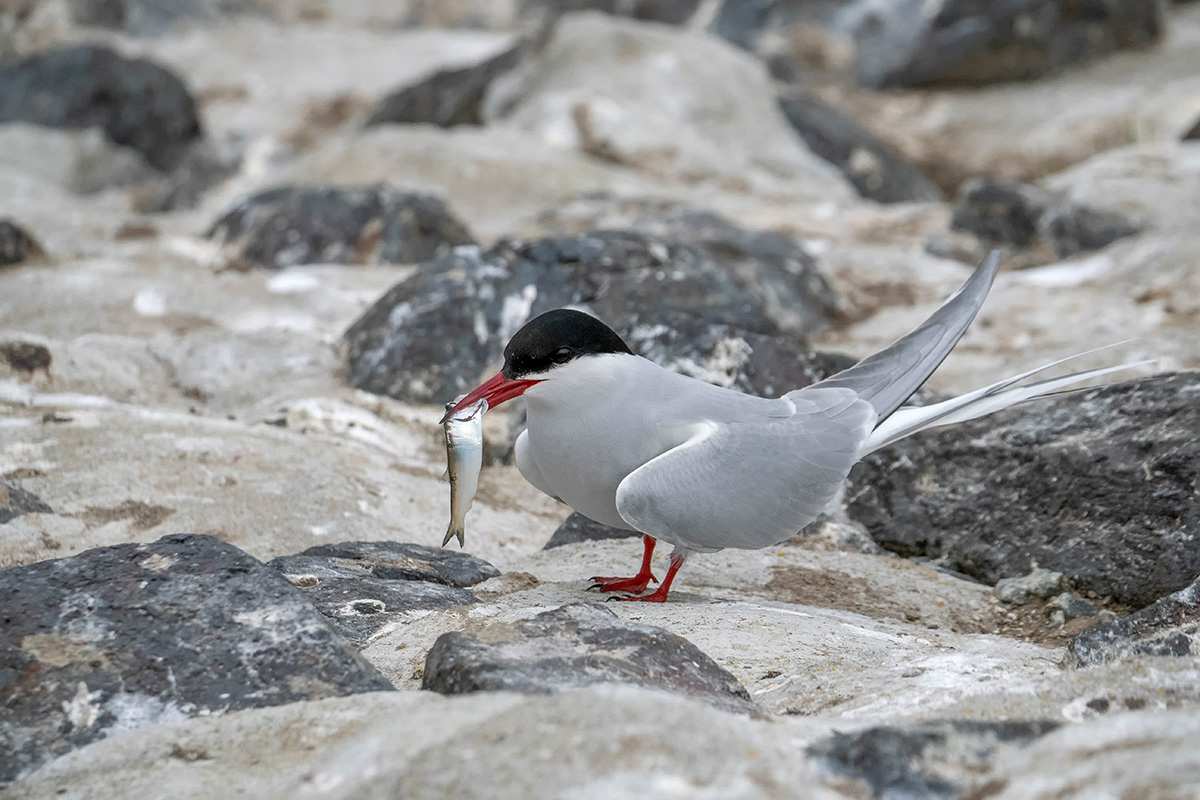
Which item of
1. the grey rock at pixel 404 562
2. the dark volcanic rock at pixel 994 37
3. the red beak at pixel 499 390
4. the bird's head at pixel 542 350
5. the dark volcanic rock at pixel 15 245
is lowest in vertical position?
the grey rock at pixel 404 562

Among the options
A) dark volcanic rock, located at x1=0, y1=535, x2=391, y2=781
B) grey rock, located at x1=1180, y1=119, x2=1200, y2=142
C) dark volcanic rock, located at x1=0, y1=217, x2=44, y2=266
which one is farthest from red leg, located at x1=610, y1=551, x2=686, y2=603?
grey rock, located at x1=1180, y1=119, x2=1200, y2=142

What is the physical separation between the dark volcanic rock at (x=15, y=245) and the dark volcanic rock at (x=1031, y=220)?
6.59 metres

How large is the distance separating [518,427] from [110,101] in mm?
9745

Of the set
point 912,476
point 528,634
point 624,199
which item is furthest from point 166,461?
point 624,199

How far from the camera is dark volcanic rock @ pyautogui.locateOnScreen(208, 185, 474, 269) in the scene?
708 cm

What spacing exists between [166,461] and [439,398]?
1.46m

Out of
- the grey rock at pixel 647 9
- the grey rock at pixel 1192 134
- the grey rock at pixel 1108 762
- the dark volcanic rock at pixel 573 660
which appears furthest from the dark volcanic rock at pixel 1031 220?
the grey rock at pixel 647 9

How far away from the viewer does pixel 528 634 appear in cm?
224

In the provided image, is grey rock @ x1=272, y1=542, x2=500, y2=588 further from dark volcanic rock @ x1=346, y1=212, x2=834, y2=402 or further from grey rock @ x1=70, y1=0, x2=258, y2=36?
grey rock @ x1=70, y1=0, x2=258, y2=36

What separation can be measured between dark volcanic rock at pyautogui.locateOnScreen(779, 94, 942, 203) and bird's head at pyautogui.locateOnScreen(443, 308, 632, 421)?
27.7 ft

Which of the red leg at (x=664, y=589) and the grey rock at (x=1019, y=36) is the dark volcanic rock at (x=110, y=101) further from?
the red leg at (x=664, y=589)

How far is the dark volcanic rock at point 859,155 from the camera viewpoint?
10.8m

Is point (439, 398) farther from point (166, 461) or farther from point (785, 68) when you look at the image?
point (785, 68)

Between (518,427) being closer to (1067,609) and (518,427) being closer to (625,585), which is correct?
(625,585)
